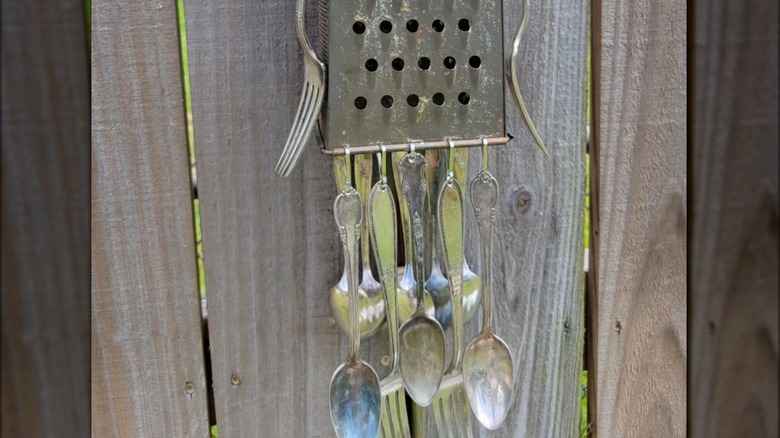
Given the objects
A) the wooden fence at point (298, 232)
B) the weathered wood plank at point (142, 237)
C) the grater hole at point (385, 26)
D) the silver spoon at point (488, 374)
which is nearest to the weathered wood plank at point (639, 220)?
the wooden fence at point (298, 232)

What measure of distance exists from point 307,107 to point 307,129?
0.8 inches

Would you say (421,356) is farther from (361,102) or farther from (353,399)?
(361,102)

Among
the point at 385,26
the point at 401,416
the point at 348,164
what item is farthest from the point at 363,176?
the point at 401,416

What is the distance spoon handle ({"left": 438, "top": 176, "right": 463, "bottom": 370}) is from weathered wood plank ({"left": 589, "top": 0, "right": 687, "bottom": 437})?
0.61ft

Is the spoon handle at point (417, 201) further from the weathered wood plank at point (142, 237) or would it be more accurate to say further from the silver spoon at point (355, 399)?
the weathered wood plank at point (142, 237)

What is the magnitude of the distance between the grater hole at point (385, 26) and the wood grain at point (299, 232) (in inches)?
3.6

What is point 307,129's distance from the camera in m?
0.59

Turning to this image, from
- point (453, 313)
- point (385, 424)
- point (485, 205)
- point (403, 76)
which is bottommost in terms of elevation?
point (385, 424)

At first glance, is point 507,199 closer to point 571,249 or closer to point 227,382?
point 571,249

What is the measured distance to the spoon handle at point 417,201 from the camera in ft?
2.08

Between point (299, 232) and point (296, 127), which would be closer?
point (296, 127)

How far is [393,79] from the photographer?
600 millimetres

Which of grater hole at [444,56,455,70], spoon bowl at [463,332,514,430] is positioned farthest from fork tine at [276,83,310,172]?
spoon bowl at [463,332,514,430]

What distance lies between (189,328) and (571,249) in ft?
1.34
